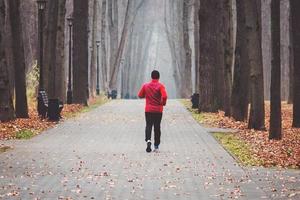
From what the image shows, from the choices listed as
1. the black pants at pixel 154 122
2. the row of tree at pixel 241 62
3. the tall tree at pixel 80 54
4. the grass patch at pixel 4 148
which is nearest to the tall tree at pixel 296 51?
the row of tree at pixel 241 62

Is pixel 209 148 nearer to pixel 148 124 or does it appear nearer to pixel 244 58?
pixel 148 124

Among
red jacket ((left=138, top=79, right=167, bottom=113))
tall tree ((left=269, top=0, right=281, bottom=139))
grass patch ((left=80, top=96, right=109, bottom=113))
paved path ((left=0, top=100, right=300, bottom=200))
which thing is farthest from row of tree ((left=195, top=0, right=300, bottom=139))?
grass patch ((left=80, top=96, right=109, bottom=113))

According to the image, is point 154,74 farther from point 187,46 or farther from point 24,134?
point 187,46

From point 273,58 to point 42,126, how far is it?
893 cm

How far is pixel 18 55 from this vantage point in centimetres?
2659

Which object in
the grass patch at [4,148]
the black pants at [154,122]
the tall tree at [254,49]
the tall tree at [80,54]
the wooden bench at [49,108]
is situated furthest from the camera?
the tall tree at [80,54]

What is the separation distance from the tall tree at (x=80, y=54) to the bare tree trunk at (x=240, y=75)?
13726 millimetres

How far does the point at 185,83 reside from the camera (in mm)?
60281

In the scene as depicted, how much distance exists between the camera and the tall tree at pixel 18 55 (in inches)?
1024

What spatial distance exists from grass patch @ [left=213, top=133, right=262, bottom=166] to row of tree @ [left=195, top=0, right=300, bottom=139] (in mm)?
1066

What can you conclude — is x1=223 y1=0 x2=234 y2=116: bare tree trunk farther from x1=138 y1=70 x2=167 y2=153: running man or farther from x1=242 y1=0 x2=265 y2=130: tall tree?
x1=138 y1=70 x2=167 y2=153: running man

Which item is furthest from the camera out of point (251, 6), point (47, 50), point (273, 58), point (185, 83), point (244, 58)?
point (185, 83)

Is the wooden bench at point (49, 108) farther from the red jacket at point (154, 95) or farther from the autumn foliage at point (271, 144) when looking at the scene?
the red jacket at point (154, 95)

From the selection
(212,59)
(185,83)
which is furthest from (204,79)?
(185,83)
